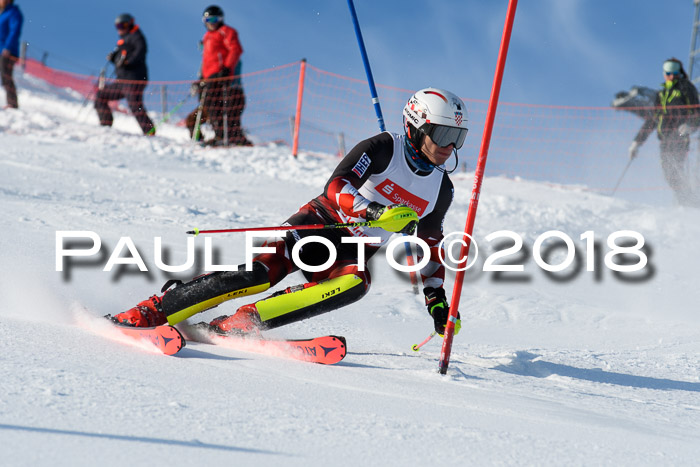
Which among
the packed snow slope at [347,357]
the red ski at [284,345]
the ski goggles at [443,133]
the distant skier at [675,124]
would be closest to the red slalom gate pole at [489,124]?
the ski goggles at [443,133]

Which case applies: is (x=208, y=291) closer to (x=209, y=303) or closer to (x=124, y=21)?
(x=209, y=303)

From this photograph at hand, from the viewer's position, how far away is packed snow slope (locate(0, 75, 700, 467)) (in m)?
2.02

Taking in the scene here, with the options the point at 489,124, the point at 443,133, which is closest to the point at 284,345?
the point at 443,133

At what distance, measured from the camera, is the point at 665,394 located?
3664 millimetres

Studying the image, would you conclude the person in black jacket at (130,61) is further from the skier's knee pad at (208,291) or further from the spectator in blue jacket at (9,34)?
the skier's knee pad at (208,291)

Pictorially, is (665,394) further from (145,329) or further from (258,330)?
(145,329)

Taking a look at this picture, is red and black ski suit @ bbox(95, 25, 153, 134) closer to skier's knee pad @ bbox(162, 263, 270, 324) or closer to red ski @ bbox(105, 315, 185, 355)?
skier's knee pad @ bbox(162, 263, 270, 324)

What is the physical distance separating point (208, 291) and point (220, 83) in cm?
839

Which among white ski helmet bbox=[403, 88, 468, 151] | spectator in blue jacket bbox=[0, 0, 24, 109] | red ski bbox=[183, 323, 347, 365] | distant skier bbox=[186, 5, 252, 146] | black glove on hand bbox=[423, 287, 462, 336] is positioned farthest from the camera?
spectator in blue jacket bbox=[0, 0, 24, 109]

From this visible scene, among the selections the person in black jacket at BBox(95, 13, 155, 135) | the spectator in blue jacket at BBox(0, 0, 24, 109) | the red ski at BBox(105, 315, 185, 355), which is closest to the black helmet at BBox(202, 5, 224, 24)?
the person in black jacket at BBox(95, 13, 155, 135)

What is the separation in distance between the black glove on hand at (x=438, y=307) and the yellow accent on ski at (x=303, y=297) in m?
0.57

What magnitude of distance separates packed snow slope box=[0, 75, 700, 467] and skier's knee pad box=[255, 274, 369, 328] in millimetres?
280

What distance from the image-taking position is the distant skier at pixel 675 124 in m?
10.6

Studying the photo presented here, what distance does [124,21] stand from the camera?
11.7 metres
